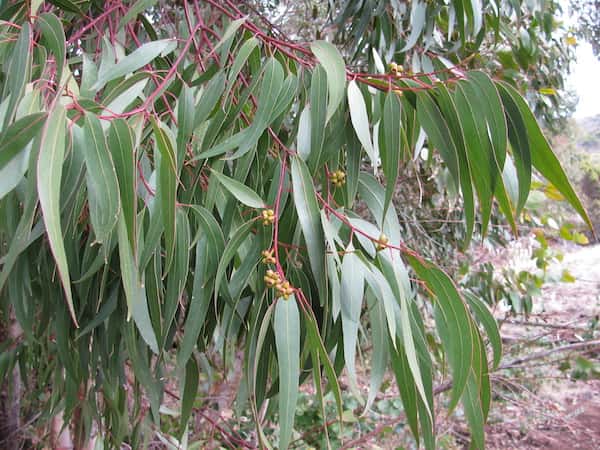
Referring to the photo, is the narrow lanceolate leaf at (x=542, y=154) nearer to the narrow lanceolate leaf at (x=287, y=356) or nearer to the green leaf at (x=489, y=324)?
the green leaf at (x=489, y=324)

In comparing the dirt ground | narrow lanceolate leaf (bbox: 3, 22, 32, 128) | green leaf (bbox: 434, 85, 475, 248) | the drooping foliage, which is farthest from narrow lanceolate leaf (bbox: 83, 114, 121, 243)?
the dirt ground

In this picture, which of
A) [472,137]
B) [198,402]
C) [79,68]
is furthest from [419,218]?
[472,137]

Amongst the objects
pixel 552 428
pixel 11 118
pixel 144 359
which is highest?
pixel 11 118

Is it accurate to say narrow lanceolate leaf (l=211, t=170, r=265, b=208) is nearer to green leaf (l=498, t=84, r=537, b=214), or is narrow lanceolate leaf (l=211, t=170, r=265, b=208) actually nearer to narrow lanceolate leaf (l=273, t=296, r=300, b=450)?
narrow lanceolate leaf (l=273, t=296, r=300, b=450)

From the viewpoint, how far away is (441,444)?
2.59m

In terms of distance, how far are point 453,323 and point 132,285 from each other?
45cm

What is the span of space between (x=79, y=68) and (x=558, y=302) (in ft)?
16.4

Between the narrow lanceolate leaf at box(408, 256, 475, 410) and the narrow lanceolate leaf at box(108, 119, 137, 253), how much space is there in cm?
42

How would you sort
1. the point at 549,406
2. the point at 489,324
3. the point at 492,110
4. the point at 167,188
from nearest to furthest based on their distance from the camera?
the point at 167,188 < the point at 492,110 < the point at 489,324 < the point at 549,406

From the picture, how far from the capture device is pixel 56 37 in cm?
73

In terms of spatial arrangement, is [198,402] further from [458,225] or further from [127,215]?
[127,215]

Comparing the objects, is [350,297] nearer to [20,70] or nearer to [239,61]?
[239,61]

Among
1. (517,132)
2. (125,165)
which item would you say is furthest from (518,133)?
(125,165)

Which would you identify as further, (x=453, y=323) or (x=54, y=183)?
(x=453, y=323)
